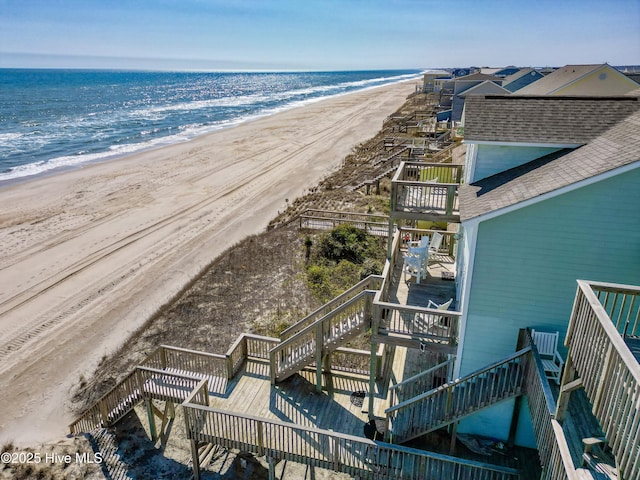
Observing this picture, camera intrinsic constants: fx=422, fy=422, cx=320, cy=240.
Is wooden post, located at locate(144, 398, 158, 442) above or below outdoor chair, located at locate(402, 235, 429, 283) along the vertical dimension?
below

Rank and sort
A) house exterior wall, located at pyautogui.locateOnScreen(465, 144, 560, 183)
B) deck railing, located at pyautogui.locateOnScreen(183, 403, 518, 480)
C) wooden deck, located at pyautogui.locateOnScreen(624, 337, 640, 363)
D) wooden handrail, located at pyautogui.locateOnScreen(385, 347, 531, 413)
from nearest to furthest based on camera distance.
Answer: wooden deck, located at pyautogui.locateOnScreen(624, 337, 640, 363), wooden handrail, located at pyautogui.locateOnScreen(385, 347, 531, 413), deck railing, located at pyautogui.locateOnScreen(183, 403, 518, 480), house exterior wall, located at pyautogui.locateOnScreen(465, 144, 560, 183)

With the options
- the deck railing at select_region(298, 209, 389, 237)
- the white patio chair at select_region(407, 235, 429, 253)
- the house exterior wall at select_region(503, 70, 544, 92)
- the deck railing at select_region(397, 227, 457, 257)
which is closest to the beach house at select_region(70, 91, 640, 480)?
the white patio chair at select_region(407, 235, 429, 253)

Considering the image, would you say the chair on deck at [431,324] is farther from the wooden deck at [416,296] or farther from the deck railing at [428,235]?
the deck railing at [428,235]

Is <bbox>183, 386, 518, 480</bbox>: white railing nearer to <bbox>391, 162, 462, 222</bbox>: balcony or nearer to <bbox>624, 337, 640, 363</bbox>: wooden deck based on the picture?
<bbox>624, 337, 640, 363</bbox>: wooden deck

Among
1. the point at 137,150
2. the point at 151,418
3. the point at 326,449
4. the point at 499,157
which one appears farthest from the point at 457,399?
the point at 137,150

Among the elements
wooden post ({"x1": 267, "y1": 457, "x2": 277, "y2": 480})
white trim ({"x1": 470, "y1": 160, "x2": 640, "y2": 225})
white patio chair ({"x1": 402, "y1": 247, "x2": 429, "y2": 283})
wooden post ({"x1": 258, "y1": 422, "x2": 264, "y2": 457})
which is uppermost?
white trim ({"x1": 470, "y1": 160, "x2": 640, "y2": 225})

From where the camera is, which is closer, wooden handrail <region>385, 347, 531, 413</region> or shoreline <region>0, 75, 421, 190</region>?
wooden handrail <region>385, 347, 531, 413</region>

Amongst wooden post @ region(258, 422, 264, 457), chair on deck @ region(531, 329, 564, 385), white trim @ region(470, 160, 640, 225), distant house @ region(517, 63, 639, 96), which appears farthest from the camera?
distant house @ region(517, 63, 639, 96)

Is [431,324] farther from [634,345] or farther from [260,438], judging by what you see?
[260,438]
